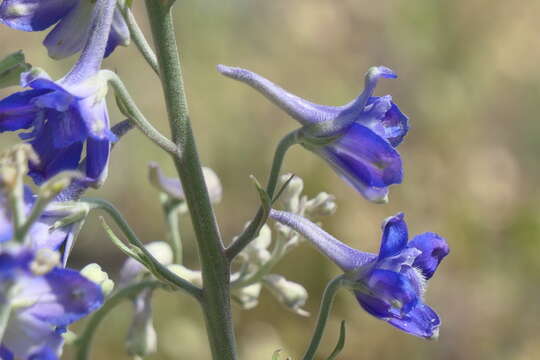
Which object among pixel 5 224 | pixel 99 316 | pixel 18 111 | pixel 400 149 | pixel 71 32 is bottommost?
pixel 400 149

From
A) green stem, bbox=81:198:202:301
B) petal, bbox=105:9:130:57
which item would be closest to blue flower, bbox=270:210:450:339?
green stem, bbox=81:198:202:301

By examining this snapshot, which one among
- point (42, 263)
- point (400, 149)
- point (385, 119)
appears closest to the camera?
point (42, 263)

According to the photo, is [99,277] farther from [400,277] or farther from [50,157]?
[400,277]

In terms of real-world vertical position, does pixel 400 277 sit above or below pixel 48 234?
above

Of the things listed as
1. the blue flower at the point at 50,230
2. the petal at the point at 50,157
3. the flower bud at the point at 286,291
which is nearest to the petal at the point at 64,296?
the blue flower at the point at 50,230

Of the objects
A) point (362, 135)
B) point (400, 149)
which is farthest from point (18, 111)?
point (400, 149)

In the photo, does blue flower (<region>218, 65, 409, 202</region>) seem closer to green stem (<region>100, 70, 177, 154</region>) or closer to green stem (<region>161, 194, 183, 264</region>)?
green stem (<region>100, 70, 177, 154</region>)

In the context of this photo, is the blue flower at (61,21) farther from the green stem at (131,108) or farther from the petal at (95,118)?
the petal at (95,118)
